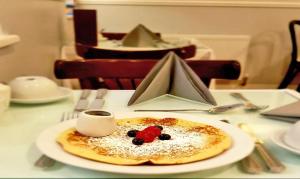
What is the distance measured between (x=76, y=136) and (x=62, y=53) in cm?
173

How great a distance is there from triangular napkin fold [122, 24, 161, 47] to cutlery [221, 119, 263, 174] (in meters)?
1.55

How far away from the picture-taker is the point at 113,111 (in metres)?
0.91

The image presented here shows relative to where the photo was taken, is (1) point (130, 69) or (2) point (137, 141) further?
(1) point (130, 69)

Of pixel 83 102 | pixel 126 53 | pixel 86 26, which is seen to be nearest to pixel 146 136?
pixel 83 102

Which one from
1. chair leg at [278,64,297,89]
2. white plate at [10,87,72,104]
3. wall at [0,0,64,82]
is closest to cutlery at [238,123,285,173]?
white plate at [10,87,72,104]

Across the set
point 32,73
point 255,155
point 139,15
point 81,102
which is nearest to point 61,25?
point 32,73

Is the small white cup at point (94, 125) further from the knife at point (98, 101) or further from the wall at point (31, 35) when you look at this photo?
the wall at point (31, 35)

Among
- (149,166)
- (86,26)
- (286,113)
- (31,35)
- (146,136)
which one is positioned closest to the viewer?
(149,166)

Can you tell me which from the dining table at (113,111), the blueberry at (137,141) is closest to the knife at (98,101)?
the dining table at (113,111)

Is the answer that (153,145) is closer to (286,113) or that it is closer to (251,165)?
(251,165)

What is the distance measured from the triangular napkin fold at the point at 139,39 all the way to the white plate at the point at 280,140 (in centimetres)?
145

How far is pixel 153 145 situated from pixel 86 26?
1.46 m

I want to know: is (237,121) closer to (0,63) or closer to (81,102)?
(81,102)

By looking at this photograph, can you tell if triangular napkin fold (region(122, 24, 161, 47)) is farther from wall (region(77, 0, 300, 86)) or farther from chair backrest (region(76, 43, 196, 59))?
wall (region(77, 0, 300, 86))
